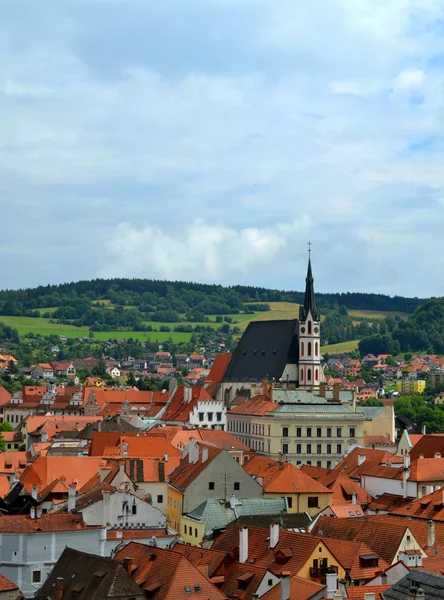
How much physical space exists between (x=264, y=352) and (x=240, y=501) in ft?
254

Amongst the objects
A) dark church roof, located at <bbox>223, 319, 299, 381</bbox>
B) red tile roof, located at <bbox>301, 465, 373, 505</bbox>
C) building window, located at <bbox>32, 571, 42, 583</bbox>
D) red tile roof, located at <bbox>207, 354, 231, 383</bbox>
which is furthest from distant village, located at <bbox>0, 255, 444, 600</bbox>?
red tile roof, located at <bbox>207, 354, 231, 383</bbox>

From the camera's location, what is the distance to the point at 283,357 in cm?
14725

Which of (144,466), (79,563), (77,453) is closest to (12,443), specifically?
(77,453)

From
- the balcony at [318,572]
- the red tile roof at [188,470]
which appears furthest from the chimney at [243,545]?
the red tile roof at [188,470]

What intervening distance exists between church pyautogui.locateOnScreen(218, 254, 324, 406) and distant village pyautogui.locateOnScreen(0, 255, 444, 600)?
216mm

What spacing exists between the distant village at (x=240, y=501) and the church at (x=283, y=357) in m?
0.22

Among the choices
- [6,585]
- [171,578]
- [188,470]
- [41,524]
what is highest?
[188,470]

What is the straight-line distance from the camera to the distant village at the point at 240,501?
52.7m

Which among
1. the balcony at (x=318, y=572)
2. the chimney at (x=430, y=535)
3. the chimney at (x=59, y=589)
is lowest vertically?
the chimney at (x=59, y=589)

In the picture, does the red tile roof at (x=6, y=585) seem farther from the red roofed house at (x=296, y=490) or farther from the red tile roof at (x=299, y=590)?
the red roofed house at (x=296, y=490)

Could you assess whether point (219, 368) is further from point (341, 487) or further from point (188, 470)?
point (188, 470)

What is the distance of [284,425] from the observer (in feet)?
386

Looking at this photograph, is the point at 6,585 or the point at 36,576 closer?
the point at 6,585

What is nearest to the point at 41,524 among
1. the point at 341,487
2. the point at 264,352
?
the point at 341,487
